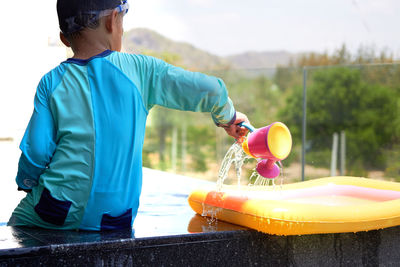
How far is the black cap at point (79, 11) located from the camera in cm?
166

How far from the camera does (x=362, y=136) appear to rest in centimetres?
753

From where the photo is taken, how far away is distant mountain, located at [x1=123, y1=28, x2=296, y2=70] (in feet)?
50.5

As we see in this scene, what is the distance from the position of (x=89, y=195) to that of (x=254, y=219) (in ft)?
1.85

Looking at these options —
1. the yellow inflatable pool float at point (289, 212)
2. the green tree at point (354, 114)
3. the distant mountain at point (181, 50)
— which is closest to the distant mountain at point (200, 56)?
the distant mountain at point (181, 50)

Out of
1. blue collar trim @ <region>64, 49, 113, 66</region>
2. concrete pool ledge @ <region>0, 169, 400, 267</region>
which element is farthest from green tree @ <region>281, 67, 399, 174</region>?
blue collar trim @ <region>64, 49, 113, 66</region>

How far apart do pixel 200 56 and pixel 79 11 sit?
1541 cm

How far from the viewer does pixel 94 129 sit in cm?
164

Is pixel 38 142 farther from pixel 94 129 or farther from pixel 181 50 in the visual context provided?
pixel 181 50

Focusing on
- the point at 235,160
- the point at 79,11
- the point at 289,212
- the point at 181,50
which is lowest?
the point at 289,212

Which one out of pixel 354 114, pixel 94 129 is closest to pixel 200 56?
pixel 354 114

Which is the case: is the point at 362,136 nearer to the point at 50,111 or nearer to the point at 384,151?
the point at 384,151

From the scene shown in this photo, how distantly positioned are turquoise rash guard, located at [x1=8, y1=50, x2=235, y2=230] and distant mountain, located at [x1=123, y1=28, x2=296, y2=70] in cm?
1353

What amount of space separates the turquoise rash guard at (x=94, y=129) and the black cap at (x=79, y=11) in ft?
0.35

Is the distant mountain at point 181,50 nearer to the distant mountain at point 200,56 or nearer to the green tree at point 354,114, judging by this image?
the distant mountain at point 200,56
